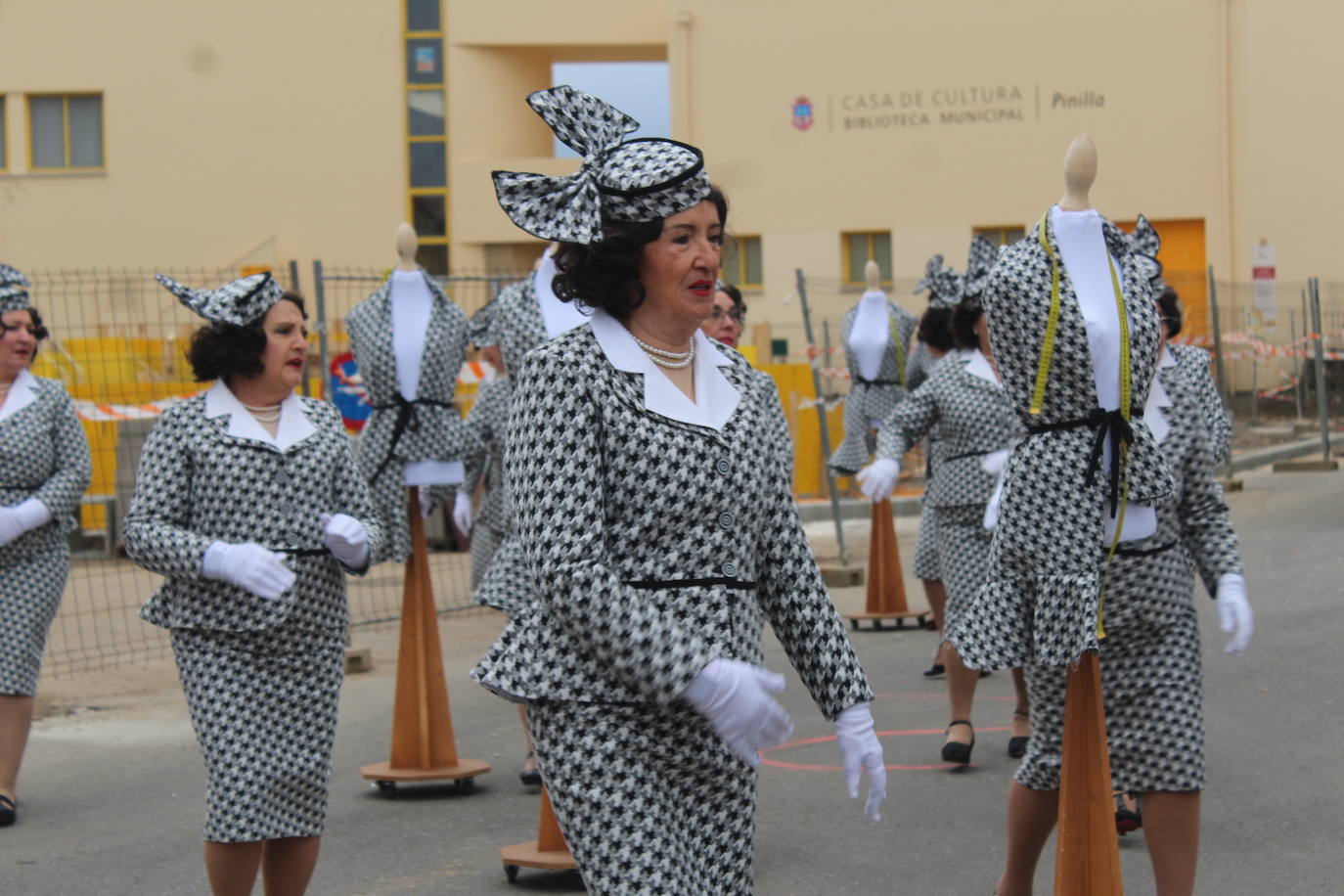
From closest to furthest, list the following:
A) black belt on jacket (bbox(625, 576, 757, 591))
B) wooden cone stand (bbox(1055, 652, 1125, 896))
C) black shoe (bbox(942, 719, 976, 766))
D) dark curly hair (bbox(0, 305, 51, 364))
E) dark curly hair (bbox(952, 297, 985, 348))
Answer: black belt on jacket (bbox(625, 576, 757, 591)) → wooden cone stand (bbox(1055, 652, 1125, 896)) → dark curly hair (bbox(0, 305, 51, 364)) → dark curly hair (bbox(952, 297, 985, 348)) → black shoe (bbox(942, 719, 976, 766))

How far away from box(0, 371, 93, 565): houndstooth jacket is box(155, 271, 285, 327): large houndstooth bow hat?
2.20 meters

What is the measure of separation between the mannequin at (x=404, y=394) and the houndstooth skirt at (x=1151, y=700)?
3.61 metres

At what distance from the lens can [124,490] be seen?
16312mm

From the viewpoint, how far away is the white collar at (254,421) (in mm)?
5316

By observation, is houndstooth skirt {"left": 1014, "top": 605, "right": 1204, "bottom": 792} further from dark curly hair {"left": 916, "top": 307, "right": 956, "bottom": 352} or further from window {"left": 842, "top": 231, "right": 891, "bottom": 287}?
window {"left": 842, "top": 231, "right": 891, "bottom": 287}

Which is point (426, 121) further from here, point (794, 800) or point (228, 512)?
point (228, 512)

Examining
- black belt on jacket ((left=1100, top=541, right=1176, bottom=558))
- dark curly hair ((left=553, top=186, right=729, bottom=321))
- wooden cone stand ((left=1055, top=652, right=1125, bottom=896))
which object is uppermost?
dark curly hair ((left=553, top=186, right=729, bottom=321))

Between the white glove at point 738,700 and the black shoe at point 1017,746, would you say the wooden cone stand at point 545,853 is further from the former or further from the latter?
the white glove at point 738,700

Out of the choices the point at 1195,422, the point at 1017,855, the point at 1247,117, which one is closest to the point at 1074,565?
the point at 1195,422

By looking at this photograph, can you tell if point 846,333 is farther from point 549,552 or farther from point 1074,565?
point 549,552

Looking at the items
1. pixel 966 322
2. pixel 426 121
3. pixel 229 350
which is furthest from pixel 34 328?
pixel 426 121

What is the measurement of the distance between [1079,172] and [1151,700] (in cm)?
140

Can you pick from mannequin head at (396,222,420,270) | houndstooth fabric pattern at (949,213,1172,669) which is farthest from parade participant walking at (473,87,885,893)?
mannequin head at (396,222,420,270)

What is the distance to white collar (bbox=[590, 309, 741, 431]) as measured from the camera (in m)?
3.41
